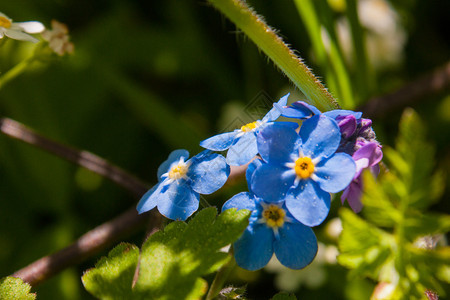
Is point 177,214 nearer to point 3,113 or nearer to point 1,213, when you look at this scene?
point 1,213

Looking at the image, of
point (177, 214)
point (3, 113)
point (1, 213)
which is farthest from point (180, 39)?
point (177, 214)

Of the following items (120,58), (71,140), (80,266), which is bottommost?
(80,266)

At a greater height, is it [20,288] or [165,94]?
[20,288]

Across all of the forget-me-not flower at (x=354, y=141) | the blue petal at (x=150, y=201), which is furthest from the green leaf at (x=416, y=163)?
the blue petal at (x=150, y=201)

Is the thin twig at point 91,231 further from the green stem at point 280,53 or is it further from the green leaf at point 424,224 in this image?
A: the green leaf at point 424,224

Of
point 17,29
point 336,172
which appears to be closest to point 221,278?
point 336,172

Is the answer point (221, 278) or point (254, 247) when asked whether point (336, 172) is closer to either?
point (254, 247)
